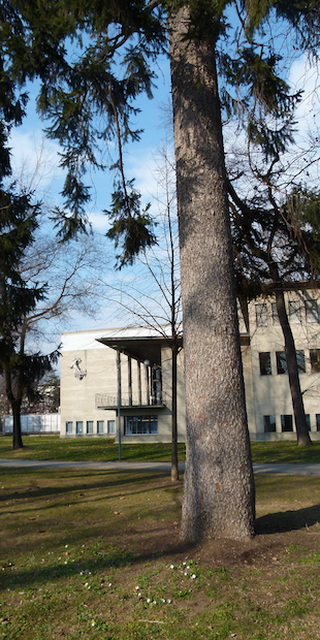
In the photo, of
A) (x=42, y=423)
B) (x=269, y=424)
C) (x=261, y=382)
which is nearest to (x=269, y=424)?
(x=269, y=424)

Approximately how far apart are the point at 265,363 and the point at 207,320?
27.0 meters

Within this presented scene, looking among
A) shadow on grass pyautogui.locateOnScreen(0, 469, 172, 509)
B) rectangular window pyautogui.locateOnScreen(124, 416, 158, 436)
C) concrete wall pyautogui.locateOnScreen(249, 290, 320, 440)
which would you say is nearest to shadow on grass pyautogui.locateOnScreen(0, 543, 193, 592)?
shadow on grass pyautogui.locateOnScreen(0, 469, 172, 509)

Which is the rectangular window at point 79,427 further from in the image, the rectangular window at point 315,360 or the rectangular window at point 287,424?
the rectangular window at point 315,360

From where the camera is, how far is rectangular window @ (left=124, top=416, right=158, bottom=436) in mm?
32125

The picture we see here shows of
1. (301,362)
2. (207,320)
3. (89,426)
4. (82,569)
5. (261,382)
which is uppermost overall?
(301,362)

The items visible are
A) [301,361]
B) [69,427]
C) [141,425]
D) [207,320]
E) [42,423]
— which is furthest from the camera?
[42,423]

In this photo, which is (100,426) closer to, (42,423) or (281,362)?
(42,423)

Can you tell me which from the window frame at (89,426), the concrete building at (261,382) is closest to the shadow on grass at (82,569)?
the concrete building at (261,382)

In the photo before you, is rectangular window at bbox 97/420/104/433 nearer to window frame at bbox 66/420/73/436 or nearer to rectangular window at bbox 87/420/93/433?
rectangular window at bbox 87/420/93/433

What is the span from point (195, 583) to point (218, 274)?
3.30 meters

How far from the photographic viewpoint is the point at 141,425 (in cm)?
3231

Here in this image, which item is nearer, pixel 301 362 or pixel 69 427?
pixel 301 362

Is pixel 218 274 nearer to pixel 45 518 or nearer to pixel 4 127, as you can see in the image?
pixel 45 518

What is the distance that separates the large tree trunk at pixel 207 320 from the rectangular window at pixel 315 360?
26476mm
